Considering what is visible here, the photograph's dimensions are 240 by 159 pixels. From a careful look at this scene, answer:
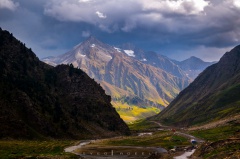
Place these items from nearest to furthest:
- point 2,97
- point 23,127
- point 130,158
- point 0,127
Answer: point 130,158, point 0,127, point 23,127, point 2,97

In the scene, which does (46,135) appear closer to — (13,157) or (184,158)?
(13,157)

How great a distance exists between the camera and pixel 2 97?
594 feet

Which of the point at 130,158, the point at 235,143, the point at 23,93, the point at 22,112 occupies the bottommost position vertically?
the point at 130,158

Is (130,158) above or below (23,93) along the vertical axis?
below

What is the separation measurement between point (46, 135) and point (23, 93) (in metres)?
36.1

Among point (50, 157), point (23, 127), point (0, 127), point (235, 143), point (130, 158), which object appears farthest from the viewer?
point (23, 127)

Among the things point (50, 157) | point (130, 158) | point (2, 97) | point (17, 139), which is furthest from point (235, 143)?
point (2, 97)

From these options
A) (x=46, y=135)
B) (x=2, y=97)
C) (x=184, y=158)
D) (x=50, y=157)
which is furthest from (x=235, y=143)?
(x=2, y=97)

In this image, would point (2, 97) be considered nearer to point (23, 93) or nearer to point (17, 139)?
point (23, 93)

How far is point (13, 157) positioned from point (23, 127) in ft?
305

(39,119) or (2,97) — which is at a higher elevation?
(2,97)

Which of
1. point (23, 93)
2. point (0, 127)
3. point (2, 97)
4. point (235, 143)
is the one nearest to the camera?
point (235, 143)

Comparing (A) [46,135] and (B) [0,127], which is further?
(A) [46,135]

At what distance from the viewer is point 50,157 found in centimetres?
8450
